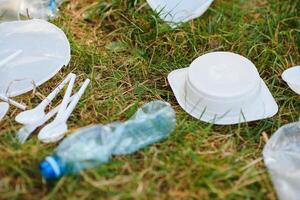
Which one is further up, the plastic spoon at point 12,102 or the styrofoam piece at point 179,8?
the styrofoam piece at point 179,8

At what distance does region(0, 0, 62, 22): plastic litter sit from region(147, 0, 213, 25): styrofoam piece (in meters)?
0.34

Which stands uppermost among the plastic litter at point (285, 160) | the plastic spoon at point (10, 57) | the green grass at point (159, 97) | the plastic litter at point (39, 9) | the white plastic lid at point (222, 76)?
the plastic litter at point (39, 9)

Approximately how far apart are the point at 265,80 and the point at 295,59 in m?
0.15

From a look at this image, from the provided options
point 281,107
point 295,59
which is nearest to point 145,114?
point 281,107

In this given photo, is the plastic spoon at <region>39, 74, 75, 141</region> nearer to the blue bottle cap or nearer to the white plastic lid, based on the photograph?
the blue bottle cap

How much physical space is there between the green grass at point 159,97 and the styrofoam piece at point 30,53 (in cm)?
4

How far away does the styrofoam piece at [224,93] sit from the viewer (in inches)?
55.6

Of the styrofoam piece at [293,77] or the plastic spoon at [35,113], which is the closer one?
the plastic spoon at [35,113]

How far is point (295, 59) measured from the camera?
1.69 meters

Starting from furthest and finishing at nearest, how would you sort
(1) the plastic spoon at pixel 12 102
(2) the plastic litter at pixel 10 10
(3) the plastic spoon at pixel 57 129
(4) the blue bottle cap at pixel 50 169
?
(2) the plastic litter at pixel 10 10
(1) the plastic spoon at pixel 12 102
(3) the plastic spoon at pixel 57 129
(4) the blue bottle cap at pixel 50 169

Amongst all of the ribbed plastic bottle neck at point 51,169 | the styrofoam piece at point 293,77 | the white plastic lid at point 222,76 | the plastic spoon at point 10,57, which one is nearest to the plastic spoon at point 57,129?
the ribbed plastic bottle neck at point 51,169

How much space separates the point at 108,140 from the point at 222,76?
373 mm

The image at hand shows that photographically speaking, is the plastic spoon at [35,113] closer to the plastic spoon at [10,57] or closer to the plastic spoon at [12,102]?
the plastic spoon at [12,102]

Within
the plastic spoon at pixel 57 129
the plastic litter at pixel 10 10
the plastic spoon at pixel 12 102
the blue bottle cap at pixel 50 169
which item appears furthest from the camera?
the plastic litter at pixel 10 10
